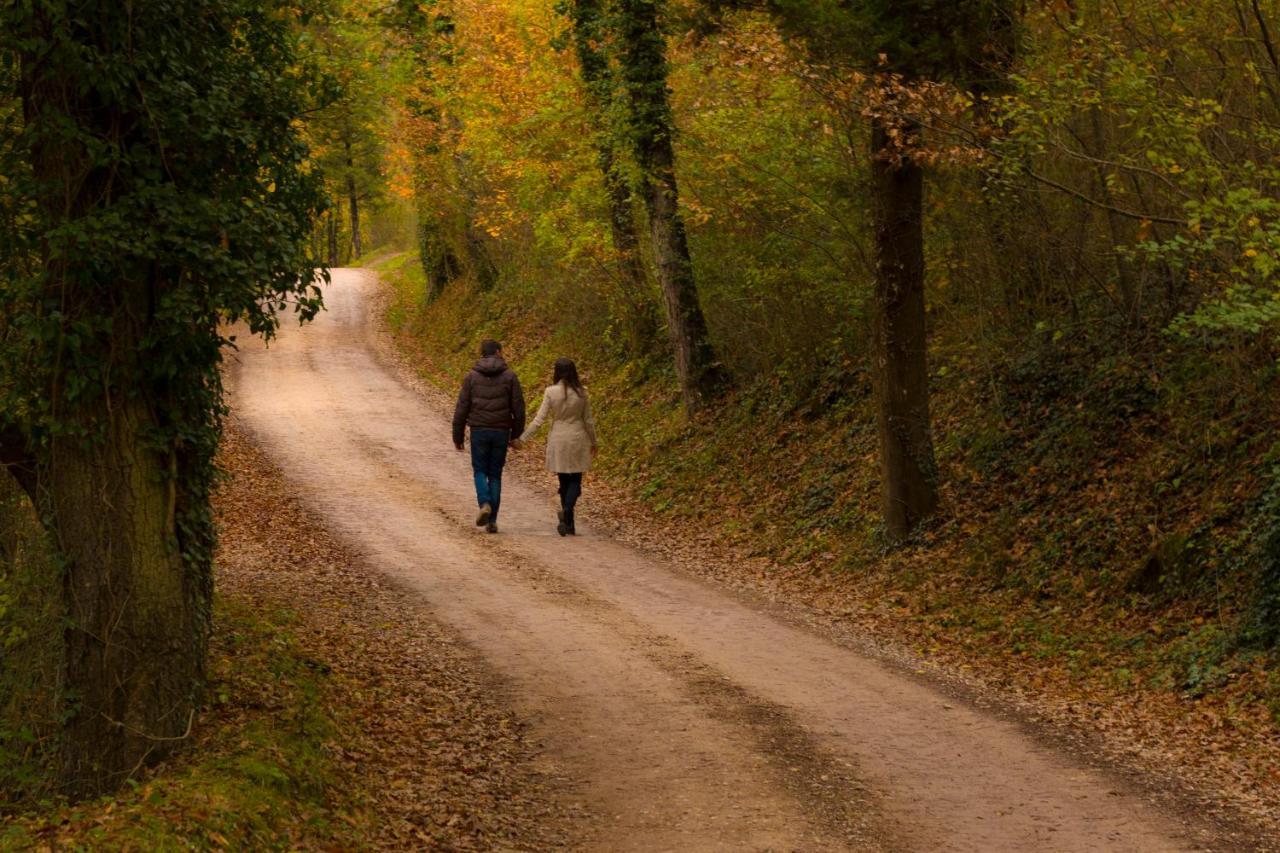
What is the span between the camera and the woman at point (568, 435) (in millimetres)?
15469

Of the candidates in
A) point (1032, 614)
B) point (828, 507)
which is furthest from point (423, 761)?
point (828, 507)

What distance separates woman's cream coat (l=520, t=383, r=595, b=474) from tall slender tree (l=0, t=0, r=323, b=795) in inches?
308

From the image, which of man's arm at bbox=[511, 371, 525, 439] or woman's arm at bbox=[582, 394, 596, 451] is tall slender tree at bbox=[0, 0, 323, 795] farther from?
woman's arm at bbox=[582, 394, 596, 451]

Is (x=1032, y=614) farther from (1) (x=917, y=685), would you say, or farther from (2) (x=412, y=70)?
(2) (x=412, y=70)

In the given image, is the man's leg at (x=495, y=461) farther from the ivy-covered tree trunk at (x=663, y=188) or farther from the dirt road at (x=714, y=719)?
the ivy-covered tree trunk at (x=663, y=188)

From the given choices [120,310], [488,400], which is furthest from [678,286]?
[120,310]

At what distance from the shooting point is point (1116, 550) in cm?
1134

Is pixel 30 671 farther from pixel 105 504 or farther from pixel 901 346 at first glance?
pixel 901 346

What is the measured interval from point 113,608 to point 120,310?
5.59 feet

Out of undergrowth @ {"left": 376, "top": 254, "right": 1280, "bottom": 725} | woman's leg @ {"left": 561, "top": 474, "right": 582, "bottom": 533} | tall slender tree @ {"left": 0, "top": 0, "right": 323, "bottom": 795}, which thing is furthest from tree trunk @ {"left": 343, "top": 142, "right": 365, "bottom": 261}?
tall slender tree @ {"left": 0, "top": 0, "right": 323, "bottom": 795}

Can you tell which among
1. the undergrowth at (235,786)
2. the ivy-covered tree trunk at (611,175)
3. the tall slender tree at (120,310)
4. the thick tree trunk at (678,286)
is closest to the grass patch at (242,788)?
the undergrowth at (235,786)

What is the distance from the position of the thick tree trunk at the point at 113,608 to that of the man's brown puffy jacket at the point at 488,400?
8021mm

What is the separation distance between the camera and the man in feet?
50.7

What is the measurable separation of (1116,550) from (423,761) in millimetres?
6598
